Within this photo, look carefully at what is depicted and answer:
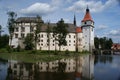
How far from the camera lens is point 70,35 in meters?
109

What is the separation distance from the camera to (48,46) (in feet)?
348

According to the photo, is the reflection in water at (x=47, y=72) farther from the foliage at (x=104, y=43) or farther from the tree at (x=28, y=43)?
the foliage at (x=104, y=43)

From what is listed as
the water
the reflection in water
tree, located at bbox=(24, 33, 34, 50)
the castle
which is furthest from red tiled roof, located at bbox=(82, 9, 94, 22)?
the reflection in water

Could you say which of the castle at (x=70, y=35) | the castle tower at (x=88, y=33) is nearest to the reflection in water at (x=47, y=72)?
the castle at (x=70, y=35)

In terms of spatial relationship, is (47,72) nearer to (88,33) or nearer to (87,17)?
(88,33)

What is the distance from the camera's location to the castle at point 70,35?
10450 cm

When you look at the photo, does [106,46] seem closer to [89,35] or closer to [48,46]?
[89,35]

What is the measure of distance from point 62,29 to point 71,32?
32.3 meters

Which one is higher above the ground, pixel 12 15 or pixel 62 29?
pixel 12 15

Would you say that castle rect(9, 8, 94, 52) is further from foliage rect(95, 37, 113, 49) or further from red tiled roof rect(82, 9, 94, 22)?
foliage rect(95, 37, 113, 49)

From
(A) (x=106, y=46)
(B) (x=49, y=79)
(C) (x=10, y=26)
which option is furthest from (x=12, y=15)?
(A) (x=106, y=46)

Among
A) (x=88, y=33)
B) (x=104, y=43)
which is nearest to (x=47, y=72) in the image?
(x=88, y=33)

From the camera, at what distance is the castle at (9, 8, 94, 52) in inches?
4114

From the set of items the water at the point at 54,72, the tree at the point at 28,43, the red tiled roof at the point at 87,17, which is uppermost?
the red tiled roof at the point at 87,17
